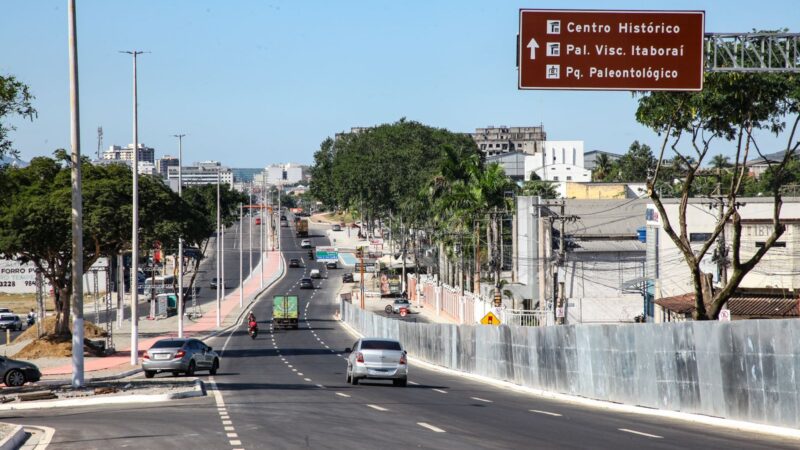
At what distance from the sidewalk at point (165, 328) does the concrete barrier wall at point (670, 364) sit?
18.8m

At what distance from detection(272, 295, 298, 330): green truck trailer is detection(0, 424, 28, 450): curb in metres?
70.5

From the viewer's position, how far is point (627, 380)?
28.1 m

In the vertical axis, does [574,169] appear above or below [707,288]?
above

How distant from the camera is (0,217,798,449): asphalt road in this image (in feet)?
59.2

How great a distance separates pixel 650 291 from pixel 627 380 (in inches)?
1768

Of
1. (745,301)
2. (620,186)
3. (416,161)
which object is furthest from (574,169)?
(745,301)

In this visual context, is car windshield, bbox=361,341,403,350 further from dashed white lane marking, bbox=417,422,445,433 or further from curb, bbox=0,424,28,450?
curb, bbox=0,424,28,450

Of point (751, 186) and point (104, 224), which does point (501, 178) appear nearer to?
point (104, 224)

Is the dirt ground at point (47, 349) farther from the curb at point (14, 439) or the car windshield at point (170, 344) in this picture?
the curb at point (14, 439)

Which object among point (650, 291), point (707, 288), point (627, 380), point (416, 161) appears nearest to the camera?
point (627, 380)

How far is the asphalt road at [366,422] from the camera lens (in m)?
18.0

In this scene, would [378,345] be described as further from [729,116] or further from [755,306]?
[755,306]

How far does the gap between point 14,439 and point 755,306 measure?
43179 mm

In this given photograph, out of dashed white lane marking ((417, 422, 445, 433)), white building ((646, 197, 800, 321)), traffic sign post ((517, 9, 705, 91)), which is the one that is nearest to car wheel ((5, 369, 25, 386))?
dashed white lane marking ((417, 422, 445, 433))
